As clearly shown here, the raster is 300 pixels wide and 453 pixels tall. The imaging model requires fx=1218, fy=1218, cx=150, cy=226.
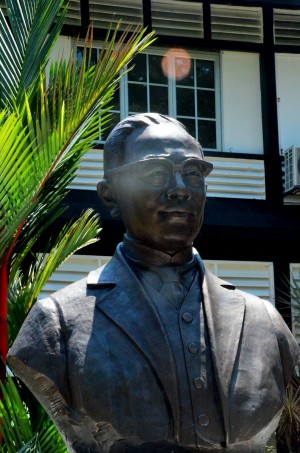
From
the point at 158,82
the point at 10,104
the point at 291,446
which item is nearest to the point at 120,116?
the point at 158,82

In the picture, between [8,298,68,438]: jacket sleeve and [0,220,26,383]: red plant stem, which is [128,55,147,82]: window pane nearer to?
[0,220,26,383]: red plant stem

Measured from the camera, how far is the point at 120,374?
3305mm

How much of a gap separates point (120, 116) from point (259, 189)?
1.68 meters

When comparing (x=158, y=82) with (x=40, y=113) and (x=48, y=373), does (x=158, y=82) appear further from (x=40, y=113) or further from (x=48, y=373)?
(x=48, y=373)

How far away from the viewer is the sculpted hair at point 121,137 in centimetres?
357

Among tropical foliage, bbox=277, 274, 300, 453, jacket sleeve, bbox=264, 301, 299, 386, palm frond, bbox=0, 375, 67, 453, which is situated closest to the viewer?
jacket sleeve, bbox=264, 301, 299, 386

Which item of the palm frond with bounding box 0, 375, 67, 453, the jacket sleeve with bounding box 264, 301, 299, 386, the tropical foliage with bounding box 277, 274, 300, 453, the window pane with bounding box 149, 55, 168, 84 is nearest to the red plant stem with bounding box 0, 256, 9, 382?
the palm frond with bounding box 0, 375, 67, 453

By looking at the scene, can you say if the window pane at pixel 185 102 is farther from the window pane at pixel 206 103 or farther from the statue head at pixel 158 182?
the statue head at pixel 158 182

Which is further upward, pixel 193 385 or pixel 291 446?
pixel 193 385

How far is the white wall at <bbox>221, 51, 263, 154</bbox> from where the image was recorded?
13.0 metres

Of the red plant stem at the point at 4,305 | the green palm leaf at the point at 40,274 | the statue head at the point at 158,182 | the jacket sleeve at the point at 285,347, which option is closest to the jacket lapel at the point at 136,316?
the statue head at the point at 158,182

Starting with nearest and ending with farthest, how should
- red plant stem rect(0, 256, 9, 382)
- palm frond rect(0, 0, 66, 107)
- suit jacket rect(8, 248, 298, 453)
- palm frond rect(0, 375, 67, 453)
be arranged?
suit jacket rect(8, 248, 298, 453), palm frond rect(0, 375, 67, 453), red plant stem rect(0, 256, 9, 382), palm frond rect(0, 0, 66, 107)

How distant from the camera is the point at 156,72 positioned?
12977mm

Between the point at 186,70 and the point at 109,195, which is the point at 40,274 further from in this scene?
the point at 186,70
